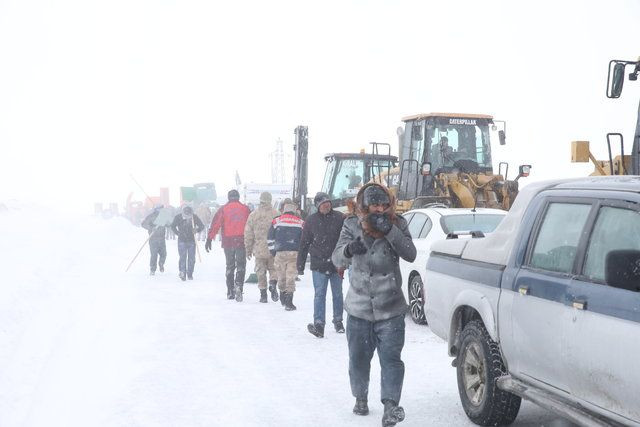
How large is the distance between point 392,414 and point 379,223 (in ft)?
4.75

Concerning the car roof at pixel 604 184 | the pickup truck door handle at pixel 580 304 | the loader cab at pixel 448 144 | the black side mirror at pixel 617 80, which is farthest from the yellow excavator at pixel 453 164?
the pickup truck door handle at pixel 580 304

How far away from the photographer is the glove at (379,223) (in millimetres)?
5414

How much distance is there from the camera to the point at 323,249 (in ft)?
31.4

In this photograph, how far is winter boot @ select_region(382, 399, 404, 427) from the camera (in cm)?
536

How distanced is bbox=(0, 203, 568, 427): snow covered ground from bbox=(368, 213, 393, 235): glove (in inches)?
62.6

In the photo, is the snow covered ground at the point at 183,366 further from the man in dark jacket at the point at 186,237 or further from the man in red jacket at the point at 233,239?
the man in dark jacket at the point at 186,237

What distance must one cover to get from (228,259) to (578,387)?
9.89 metres

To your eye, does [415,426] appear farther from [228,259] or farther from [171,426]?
[228,259]

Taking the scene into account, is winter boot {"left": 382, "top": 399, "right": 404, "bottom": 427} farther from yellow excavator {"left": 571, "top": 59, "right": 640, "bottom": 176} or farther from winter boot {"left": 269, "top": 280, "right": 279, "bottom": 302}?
winter boot {"left": 269, "top": 280, "right": 279, "bottom": 302}

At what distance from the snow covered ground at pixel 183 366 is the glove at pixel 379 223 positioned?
5.22 feet

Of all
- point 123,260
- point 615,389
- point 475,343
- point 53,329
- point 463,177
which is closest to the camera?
point 615,389

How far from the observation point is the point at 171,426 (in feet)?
18.4

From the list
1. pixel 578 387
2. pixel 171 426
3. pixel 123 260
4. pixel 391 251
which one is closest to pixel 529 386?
pixel 578 387

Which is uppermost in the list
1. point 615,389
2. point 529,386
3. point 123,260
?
point 615,389
